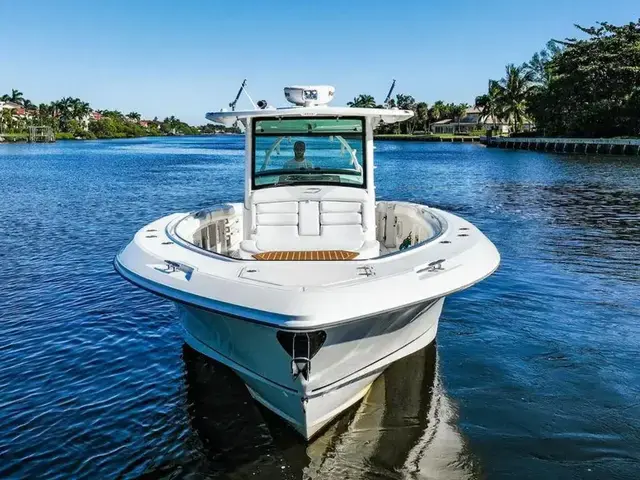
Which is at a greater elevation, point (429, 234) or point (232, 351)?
point (429, 234)

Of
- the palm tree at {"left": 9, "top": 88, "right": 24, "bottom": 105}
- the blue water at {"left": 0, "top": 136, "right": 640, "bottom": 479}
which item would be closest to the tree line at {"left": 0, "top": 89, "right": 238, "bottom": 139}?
the palm tree at {"left": 9, "top": 88, "right": 24, "bottom": 105}

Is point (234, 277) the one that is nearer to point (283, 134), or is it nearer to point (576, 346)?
point (283, 134)

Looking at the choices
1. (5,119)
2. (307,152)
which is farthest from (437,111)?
(307,152)

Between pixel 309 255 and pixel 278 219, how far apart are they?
1180mm

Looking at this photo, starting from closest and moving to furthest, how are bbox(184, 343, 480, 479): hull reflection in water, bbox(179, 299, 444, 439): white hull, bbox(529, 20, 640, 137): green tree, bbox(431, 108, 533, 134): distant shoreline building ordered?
bbox(179, 299, 444, 439): white hull
bbox(184, 343, 480, 479): hull reflection in water
bbox(529, 20, 640, 137): green tree
bbox(431, 108, 533, 134): distant shoreline building

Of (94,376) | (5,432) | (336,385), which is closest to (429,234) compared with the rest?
(336,385)

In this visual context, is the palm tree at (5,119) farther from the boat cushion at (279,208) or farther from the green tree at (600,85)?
the boat cushion at (279,208)

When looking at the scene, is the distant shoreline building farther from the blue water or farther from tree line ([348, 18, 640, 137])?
the blue water

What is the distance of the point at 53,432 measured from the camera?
6688 mm

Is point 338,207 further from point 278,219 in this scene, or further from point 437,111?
point 437,111

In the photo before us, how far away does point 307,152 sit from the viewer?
861 cm

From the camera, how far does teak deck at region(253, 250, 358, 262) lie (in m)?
6.96

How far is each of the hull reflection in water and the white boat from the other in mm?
325

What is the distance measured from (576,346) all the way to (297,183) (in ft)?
15.4
